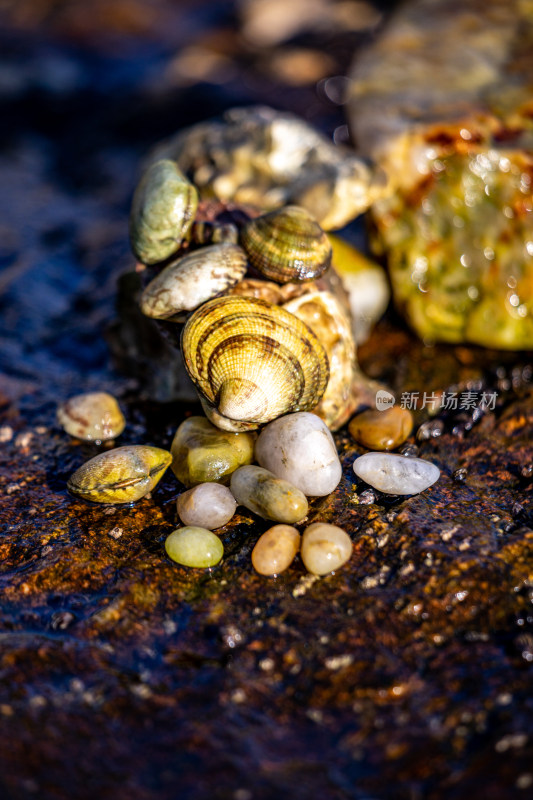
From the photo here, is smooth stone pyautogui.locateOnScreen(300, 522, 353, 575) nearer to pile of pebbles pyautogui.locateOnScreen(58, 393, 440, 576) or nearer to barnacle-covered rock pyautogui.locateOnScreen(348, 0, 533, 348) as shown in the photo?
pile of pebbles pyautogui.locateOnScreen(58, 393, 440, 576)

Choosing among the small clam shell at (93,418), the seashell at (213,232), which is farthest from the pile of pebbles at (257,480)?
the seashell at (213,232)

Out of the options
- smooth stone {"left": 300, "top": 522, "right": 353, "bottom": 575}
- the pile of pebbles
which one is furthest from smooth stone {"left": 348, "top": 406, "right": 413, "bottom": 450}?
smooth stone {"left": 300, "top": 522, "right": 353, "bottom": 575}

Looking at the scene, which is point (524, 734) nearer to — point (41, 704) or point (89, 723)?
point (89, 723)

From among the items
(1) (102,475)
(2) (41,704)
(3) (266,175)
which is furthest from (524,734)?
(3) (266,175)

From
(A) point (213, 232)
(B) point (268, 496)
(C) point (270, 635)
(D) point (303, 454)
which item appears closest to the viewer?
(C) point (270, 635)

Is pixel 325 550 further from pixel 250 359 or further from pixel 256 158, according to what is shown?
pixel 256 158

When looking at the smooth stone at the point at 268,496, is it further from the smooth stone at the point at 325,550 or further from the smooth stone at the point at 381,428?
the smooth stone at the point at 381,428

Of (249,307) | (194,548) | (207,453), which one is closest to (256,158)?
(249,307)
